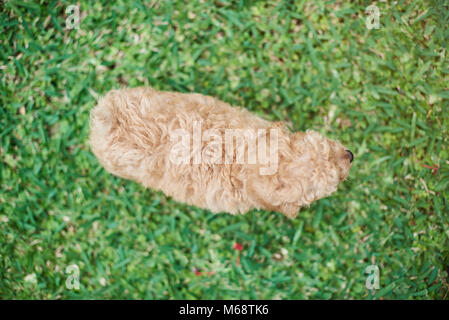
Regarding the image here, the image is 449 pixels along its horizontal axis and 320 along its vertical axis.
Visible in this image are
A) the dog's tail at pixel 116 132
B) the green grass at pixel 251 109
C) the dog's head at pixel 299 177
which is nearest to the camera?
the dog's head at pixel 299 177

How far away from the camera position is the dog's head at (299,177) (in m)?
1.76

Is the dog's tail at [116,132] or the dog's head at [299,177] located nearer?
the dog's head at [299,177]

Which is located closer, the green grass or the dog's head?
the dog's head

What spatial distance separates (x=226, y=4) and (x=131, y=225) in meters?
2.27

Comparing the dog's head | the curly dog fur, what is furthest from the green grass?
the dog's head

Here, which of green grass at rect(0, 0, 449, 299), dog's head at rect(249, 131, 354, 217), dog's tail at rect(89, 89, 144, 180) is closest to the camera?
dog's head at rect(249, 131, 354, 217)

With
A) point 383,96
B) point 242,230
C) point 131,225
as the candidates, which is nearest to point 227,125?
point 242,230

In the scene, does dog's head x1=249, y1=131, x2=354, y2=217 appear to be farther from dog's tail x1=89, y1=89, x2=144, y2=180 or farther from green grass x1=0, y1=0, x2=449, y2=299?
green grass x1=0, y1=0, x2=449, y2=299

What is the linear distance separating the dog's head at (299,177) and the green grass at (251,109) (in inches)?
38.6

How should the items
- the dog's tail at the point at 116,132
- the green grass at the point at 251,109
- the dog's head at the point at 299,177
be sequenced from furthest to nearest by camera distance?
the green grass at the point at 251,109
the dog's tail at the point at 116,132
the dog's head at the point at 299,177

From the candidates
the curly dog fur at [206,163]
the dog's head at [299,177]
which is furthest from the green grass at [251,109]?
the dog's head at [299,177]

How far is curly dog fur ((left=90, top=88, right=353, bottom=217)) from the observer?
1.78m

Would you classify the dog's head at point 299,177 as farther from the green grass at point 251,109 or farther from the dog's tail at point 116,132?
the green grass at point 251,109

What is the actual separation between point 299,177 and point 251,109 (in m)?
1.22
